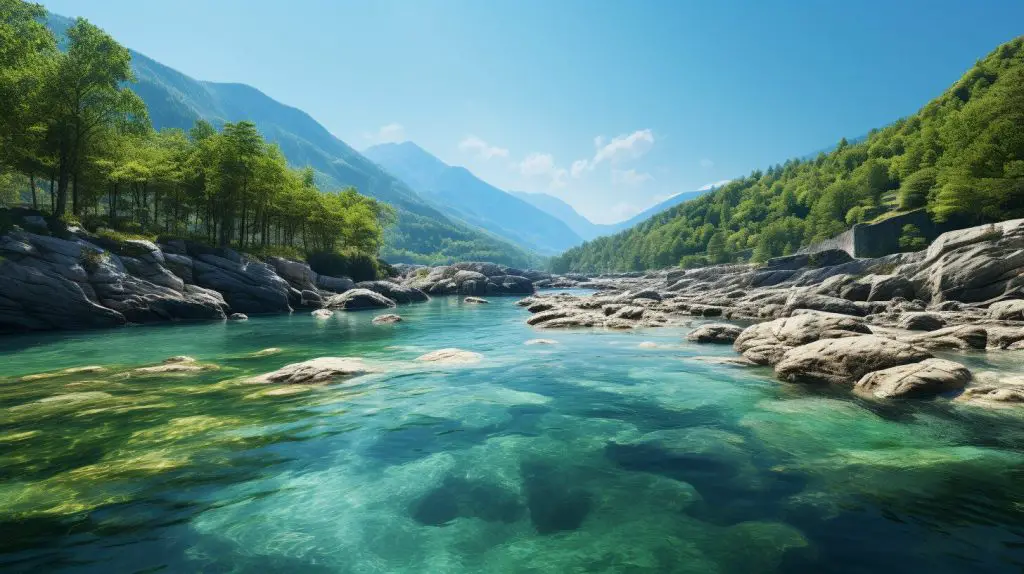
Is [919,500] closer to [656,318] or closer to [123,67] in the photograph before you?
[656,318]

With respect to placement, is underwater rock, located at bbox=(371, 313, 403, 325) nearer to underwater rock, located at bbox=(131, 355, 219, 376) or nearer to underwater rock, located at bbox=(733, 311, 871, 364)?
underwater rock, located at bbox=(131, 355, 219, 376)

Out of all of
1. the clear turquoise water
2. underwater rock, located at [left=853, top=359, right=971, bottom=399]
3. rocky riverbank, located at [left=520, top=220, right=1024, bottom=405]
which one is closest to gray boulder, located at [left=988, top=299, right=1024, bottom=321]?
rocky riverbank, located at [left=520, top=220, right=1024, bottom=405]

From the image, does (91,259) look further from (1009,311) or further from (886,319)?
(1009,311)

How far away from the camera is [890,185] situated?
95.7 m

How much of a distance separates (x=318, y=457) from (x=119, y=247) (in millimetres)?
37417

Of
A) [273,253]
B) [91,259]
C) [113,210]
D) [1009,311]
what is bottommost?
[1009,311]

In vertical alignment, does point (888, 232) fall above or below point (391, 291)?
above

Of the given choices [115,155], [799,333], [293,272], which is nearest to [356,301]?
[293,272]

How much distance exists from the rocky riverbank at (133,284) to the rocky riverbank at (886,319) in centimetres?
2660

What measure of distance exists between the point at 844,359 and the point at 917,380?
2.19 meters

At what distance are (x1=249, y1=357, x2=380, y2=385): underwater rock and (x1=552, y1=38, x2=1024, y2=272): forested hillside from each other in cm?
7034

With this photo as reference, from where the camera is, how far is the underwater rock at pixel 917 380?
1241 cm

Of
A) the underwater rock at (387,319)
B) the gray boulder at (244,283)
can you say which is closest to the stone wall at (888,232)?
the underwater rock at (387,319)

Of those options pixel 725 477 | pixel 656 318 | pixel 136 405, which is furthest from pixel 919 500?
pixel 656 318
